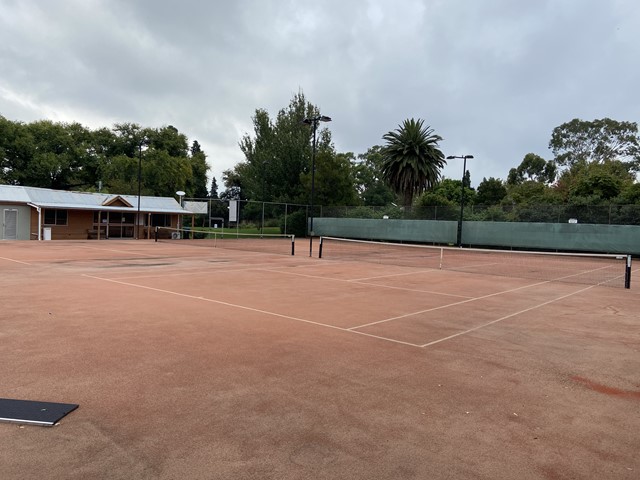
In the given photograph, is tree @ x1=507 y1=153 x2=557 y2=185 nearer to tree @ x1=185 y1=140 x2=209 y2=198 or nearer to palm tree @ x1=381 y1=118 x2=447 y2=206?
palm tree @ x1=381 y1=118 x2=447 y2=206

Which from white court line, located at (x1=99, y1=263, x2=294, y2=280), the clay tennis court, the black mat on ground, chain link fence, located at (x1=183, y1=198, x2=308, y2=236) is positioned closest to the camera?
the clay tennis court

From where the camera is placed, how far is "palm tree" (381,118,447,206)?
1993 inches

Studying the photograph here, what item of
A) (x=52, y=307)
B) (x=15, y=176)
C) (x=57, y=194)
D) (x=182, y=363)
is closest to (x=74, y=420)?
(x=182, y=363)

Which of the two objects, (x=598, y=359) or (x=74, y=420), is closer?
(x=74, y=420)

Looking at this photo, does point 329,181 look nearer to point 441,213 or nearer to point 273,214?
point 273,214

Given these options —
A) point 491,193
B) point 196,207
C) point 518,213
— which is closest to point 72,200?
point 196,207

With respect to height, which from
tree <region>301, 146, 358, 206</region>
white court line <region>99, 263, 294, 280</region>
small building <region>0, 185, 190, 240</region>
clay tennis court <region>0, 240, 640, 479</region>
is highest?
tree <region>301, 146, 358, 206</region>

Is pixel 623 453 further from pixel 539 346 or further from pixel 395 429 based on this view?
pixel 539 346

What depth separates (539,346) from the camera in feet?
22.3

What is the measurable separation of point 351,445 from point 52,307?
7.33 m

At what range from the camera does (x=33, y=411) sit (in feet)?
13.0

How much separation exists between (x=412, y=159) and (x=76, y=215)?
34.0m

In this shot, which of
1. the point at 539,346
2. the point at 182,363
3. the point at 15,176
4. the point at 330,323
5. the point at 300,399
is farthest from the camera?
the point at 15,176

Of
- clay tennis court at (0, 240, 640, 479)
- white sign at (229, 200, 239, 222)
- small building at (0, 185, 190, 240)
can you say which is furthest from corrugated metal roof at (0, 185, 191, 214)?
clay tennis court at (0, 240, 640, 479)
